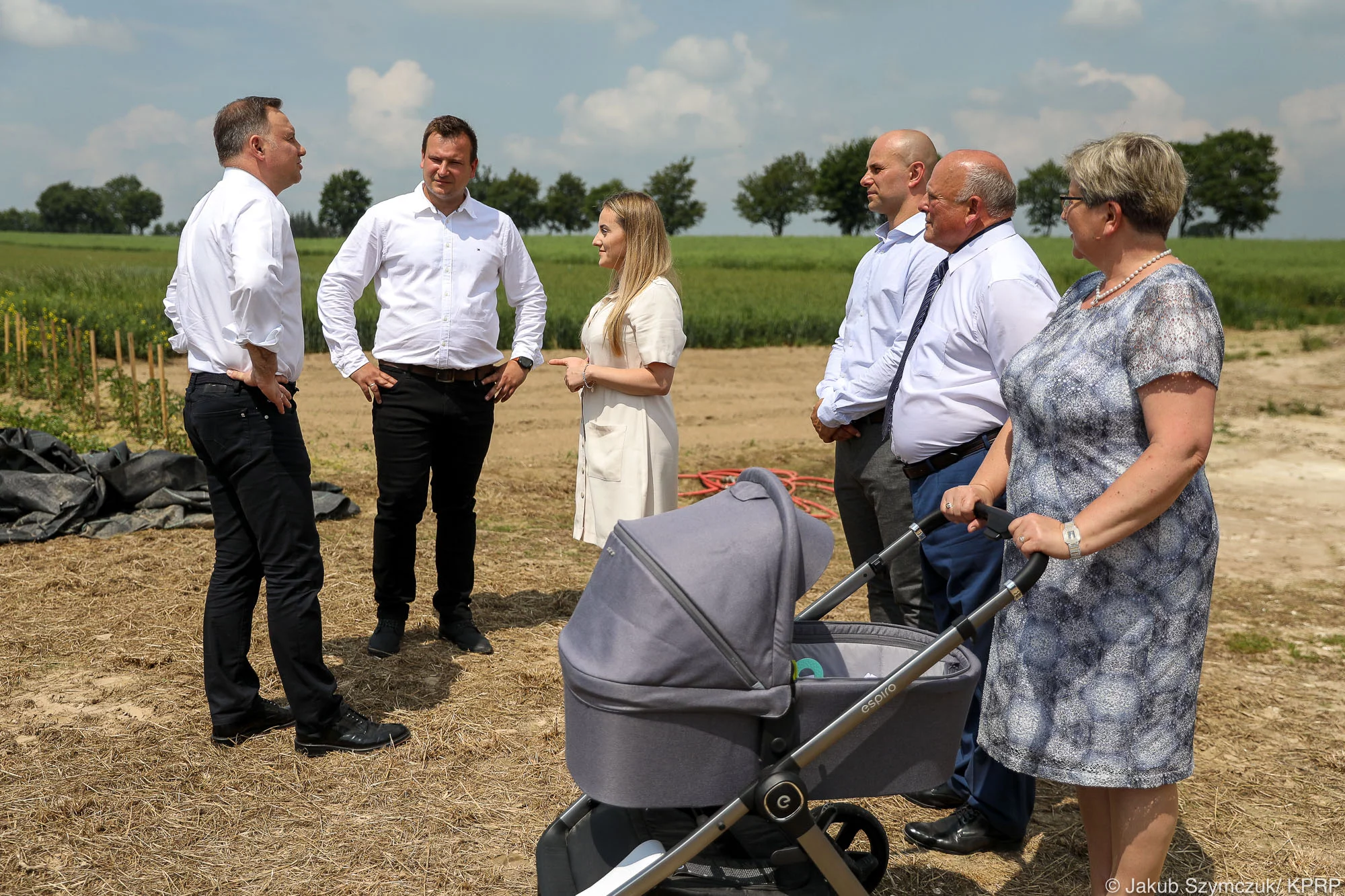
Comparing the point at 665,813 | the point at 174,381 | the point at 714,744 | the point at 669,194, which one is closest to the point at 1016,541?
the point at 714,744

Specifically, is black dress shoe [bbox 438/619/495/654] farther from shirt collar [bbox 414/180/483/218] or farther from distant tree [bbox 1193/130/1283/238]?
distant tree [bbox 1193/130/1283/238]

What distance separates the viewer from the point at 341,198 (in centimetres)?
7969

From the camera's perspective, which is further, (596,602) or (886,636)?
(886,636)

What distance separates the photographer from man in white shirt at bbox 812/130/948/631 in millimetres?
3785

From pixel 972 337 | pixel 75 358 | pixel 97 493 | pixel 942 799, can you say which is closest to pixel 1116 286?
pixel 972 337

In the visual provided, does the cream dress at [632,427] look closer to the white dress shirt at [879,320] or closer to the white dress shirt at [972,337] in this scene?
the white dress shirt at [879,320]

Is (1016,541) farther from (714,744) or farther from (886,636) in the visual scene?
(714,744)

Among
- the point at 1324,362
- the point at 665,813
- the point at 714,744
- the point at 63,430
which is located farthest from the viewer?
the point at 1324,362

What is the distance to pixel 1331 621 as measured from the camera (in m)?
5.80

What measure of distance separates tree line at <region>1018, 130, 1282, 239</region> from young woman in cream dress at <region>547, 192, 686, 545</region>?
306ft

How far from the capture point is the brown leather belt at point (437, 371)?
4656 millimetres

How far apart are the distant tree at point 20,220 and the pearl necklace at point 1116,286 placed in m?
111

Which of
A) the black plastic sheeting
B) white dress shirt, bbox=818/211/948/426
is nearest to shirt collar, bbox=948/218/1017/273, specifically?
white dress shirt, bbox=818/211/948/426

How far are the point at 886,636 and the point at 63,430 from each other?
27.0 feet
